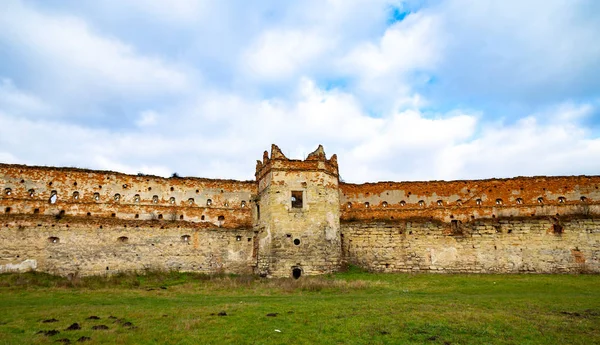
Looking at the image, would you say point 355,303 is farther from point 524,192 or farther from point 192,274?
point 524,192

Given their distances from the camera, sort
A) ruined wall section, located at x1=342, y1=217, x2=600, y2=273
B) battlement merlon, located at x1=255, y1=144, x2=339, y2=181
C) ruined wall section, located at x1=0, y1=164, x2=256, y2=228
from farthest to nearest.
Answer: ruined wall section, located at x1=0, y1=164, x2=256, y2=228 → battlement merlon, located at x1=255, y1=144, x2=339, y2=181 → ruined wall section, located at x1=342, y1=217, x2=600, y2=273

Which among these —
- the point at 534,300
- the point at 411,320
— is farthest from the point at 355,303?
the point at 534,300

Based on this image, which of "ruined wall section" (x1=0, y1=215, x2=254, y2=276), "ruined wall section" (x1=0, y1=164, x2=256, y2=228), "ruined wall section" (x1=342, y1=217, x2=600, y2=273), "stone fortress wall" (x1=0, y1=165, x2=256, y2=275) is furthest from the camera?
"ruined wall section" (x1=0, y1=164, x2=256, y2=228)

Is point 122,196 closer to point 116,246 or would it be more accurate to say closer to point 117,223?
point 117,223

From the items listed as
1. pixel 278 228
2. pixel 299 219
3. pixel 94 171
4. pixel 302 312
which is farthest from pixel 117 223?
pixel 302 312

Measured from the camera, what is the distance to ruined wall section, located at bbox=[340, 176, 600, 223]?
88.8 feet

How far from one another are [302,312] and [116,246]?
53.3 ft

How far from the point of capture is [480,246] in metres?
24.1

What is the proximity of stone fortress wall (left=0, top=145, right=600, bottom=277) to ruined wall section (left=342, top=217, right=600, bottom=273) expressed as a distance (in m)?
0.06

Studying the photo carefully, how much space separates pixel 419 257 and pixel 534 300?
1031cm

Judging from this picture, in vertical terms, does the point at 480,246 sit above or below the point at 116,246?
below

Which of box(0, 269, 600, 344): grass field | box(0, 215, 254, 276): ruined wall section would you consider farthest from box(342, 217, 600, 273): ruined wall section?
box(0, 215, 254, 276): ruined wall section

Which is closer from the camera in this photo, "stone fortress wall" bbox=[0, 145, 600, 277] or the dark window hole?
"stone fortress wall" bbox=[0, 145, 600, 277]

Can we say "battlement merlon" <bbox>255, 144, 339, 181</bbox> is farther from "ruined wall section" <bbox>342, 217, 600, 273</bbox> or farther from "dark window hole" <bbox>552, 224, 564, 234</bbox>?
"dark window hole" <bbox>552, 224, 564, 234</bbox>
